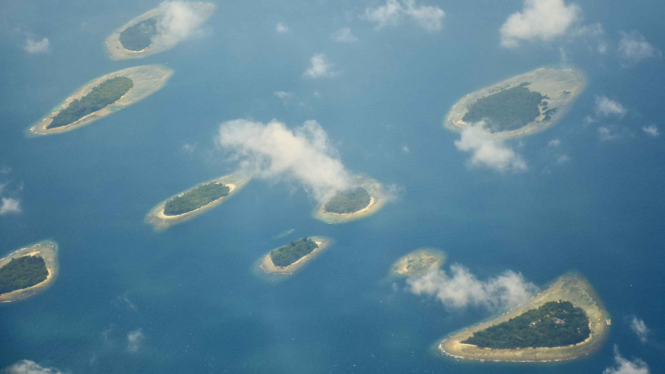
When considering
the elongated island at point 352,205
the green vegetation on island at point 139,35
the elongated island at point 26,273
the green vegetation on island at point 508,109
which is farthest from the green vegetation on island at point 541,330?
the green vegetation on island at point 139,35

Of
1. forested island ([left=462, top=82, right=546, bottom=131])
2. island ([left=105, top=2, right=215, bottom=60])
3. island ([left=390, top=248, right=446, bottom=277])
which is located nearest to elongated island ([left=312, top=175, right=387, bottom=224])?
island ([left=390, top=248, right=446, bottom=277])

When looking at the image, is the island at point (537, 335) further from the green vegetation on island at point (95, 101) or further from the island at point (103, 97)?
the green vegetation on island at point (95, 101)

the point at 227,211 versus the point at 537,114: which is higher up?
the point at 537,114

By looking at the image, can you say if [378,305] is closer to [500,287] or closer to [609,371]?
[500,287]

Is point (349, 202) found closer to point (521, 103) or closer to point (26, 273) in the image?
point (521, 103)

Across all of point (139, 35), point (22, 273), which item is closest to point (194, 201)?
point (22, 273)

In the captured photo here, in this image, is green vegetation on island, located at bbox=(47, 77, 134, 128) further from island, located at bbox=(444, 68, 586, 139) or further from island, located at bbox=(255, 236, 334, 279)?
island, located at bbox=(444, 68, 586, 139)

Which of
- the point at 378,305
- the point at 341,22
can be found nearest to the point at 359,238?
the point at 378,305
